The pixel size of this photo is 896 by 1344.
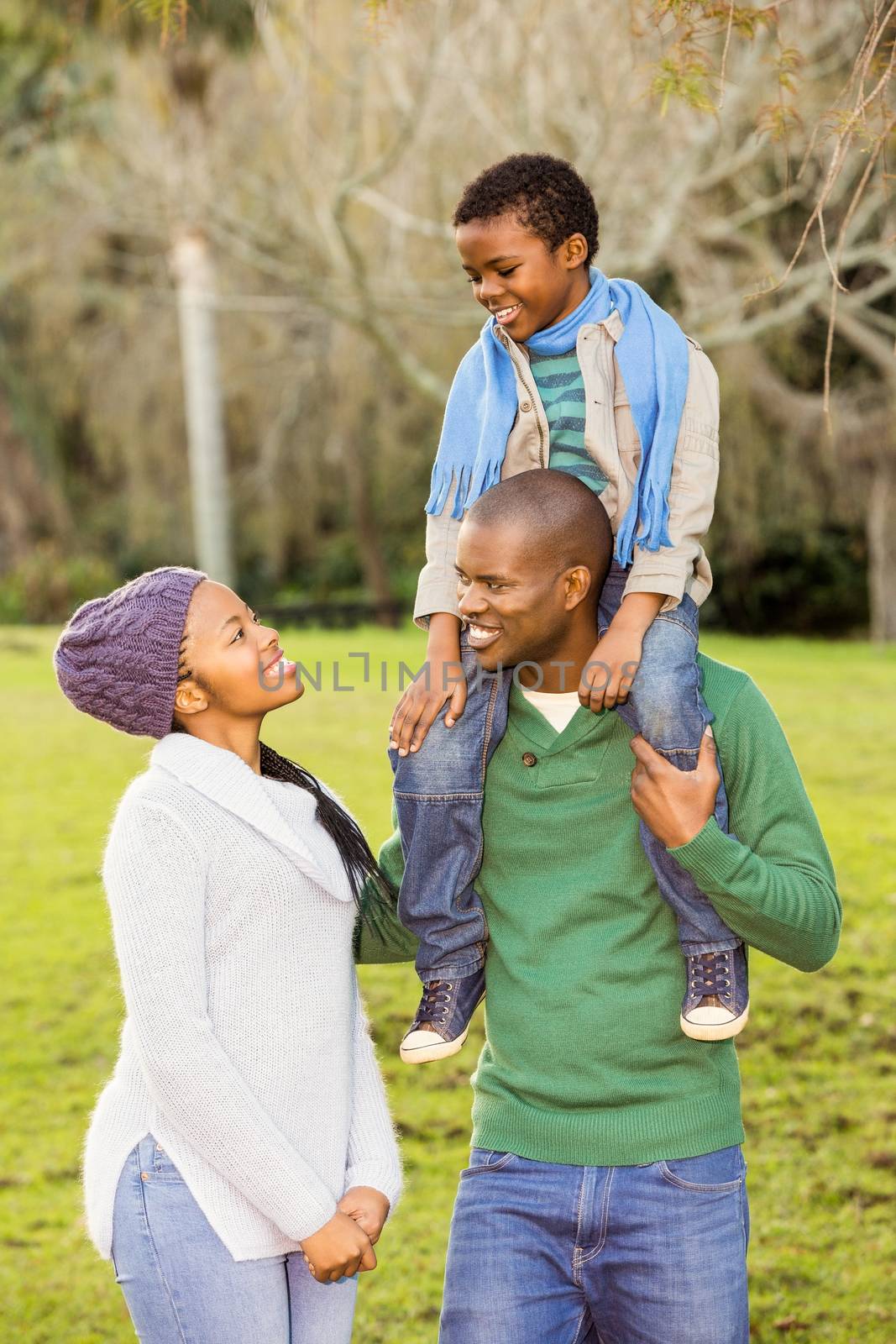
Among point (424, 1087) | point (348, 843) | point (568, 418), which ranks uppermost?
point (568, 418)

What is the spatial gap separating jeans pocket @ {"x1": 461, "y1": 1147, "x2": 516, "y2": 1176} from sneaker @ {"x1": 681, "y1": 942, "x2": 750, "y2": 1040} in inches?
13.5

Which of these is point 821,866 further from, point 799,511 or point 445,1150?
point 799,511

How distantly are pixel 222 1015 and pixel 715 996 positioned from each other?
2.46ft

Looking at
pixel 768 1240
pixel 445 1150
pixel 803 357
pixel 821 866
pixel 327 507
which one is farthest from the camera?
pixel 327 507

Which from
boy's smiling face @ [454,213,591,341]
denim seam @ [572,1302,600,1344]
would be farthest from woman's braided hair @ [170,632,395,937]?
boy's smiling face @ [454,213,591,341]

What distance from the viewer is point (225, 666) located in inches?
90.9

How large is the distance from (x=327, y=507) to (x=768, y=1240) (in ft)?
68.7

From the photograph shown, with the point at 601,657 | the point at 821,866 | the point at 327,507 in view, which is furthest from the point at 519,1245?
the point at 327,507

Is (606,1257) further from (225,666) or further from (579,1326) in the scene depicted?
(225,666)

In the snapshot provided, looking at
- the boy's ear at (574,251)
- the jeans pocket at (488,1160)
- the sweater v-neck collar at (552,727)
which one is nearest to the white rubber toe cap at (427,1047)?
the jeans pocket at (488,1160)

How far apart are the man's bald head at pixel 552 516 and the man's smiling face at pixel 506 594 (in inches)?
0.5

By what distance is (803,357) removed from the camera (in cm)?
1855

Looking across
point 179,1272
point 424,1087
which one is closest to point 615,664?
point 179,1272

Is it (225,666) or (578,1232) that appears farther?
(225,666)
